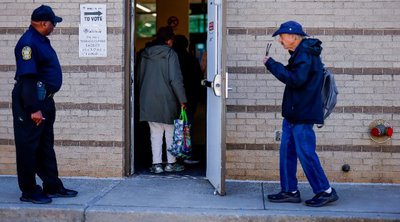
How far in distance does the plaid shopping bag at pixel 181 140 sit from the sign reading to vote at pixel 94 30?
1.34m

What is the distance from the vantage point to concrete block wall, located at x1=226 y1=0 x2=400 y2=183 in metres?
7.65

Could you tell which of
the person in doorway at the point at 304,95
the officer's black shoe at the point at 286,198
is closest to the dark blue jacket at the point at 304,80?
the person in doorway at the point at 304,95

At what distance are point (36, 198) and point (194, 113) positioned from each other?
379cm

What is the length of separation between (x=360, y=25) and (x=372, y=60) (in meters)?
0.46

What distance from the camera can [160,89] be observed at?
8.40 m

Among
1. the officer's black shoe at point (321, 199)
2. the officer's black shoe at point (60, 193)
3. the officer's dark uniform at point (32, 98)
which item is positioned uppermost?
the officer's dark uniform at point (32, 98)

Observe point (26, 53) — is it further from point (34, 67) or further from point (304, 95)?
point (304, 95)

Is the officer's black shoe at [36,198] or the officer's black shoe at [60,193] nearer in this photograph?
the officer's black shoe at [36,198]

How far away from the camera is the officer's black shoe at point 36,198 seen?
259 inches

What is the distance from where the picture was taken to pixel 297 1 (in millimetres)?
7691

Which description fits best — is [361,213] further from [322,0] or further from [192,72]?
[192,72]

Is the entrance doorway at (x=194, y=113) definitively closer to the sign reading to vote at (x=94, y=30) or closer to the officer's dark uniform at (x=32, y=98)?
the sign reading to vote at (x=94, y=30)

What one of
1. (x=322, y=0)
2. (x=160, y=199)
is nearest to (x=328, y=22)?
(x=322, y=0)

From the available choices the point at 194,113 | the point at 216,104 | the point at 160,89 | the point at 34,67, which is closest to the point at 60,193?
the point at 34,67
